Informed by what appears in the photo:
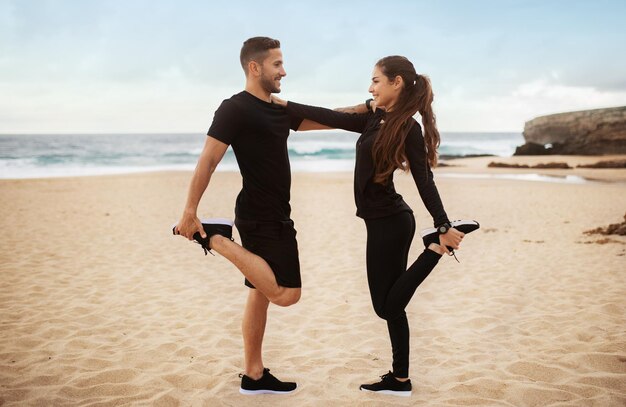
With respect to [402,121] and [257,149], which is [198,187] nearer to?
Answer: [257,149]

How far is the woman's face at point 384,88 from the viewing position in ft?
10.0

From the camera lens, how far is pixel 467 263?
24.3 ft

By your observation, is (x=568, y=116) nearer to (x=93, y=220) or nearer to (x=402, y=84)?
(x=93, y=220)

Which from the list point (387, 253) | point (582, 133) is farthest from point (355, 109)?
point (582, 133)

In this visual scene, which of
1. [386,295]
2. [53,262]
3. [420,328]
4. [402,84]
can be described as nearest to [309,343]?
[420,328]

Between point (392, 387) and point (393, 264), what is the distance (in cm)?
91

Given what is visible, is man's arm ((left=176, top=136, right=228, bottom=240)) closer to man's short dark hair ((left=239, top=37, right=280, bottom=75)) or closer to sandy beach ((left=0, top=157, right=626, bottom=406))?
man's short dark hair ((left=239, top=37, right=280, bottom=75))

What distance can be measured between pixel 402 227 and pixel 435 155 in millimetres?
506

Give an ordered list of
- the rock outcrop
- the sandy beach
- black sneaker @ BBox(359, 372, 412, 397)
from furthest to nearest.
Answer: the rock outcrop < the sandy beach < black sneaker @ BBox(359, 372, 412, 397)

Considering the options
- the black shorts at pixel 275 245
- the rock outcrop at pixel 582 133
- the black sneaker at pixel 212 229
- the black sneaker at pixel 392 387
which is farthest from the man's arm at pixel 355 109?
the rock outcrop at pixel 582 133

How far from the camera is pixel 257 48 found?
3.07m

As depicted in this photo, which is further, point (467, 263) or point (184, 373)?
point (467, 263)

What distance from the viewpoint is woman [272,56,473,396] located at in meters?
2.93

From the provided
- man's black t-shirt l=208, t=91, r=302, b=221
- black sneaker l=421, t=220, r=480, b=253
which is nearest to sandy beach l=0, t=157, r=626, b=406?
black sneaker l=421, t=220, r=480, b=253
